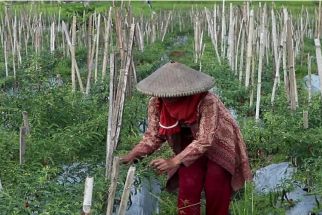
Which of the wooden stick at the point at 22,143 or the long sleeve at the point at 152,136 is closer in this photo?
the wooden stick at the point at 22,143

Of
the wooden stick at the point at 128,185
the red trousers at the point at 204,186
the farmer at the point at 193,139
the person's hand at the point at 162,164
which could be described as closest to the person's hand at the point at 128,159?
the farmer at the point at 193,139

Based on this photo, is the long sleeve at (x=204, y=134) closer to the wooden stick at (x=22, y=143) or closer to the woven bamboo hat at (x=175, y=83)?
the woven bamboo hat at (x=175, y=83)

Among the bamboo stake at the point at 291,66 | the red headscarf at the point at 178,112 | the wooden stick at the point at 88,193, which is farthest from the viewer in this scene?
the bamboo stake at the point at 291,66

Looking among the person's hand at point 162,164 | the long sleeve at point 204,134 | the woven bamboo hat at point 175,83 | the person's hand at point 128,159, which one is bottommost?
the person's hand at point 128,159

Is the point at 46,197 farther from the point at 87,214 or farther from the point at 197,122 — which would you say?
the point at 197,122

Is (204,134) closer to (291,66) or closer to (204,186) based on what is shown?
(204,186)

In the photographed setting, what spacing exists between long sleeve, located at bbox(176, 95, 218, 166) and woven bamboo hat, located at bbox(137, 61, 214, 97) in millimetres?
115

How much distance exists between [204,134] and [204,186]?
1.45ft

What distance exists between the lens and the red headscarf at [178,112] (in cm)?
335

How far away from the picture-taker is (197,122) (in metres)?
3.39

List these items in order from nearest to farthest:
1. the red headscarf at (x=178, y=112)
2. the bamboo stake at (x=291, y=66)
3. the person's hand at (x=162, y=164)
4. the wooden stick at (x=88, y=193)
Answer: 1. the wooden stick at (x=88, y=193)
2. the person's hand at (x=162, y=164)
3. the red headscarf at (x=178, y=112)
4. the bamboo stake at (x=291, y=66)

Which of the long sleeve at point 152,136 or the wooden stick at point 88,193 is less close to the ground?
the wooden stick at point 88,193

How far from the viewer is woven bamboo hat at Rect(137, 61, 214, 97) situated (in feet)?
10.6

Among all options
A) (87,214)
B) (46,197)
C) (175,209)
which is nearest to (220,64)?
(175,209)
